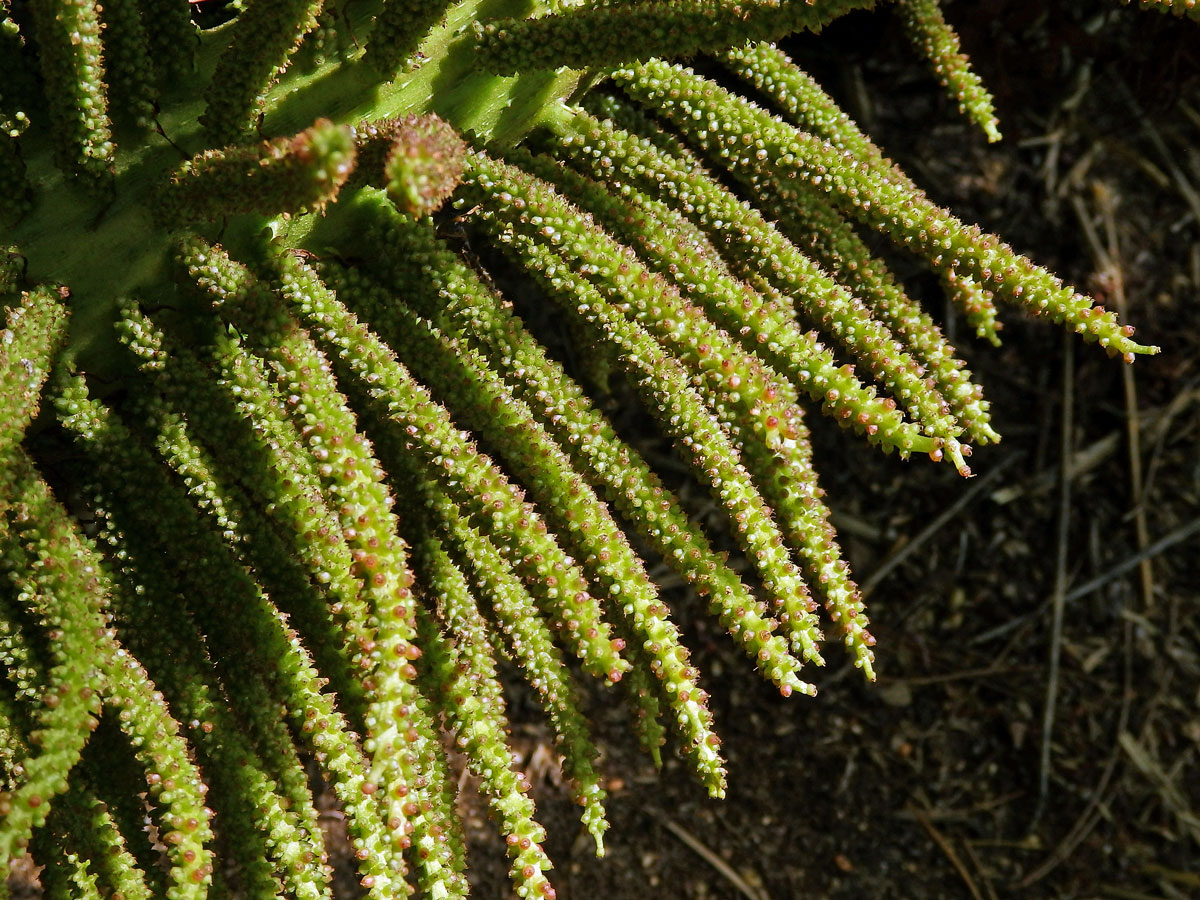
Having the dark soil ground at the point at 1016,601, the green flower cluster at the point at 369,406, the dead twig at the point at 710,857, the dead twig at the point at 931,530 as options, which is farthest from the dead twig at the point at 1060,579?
the green flower cluster at the point at 369,406

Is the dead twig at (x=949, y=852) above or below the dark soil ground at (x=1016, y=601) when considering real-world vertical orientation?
below

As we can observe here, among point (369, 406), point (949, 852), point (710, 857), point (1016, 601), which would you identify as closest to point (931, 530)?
point (1016, 601)

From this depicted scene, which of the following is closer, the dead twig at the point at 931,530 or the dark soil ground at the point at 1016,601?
the dark soil ground at the point at 1016,601

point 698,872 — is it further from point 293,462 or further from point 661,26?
point 661,26

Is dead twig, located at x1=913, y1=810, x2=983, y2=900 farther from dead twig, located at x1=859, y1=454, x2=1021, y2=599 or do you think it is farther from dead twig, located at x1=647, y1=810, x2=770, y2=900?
dead twig, located at x1=859, y1=454, x2=1021, y2=599

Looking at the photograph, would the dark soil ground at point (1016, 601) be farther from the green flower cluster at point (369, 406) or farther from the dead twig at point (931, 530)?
the green flower cluster at point (369, 406)

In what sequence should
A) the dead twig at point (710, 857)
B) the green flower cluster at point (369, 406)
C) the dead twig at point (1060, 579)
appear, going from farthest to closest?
the dead twig at point (1060, 579)
the dead twig at point (710, 857)
the green flower cluster at point (369, 406)

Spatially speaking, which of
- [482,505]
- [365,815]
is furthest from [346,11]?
[365,815]

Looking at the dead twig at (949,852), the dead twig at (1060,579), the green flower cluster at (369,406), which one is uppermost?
the green flower cluster at (369,406)
